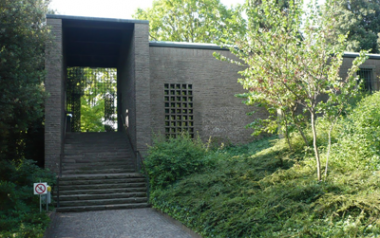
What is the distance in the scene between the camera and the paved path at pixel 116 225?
26.0ft

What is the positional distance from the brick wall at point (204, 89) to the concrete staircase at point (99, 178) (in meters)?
2.31

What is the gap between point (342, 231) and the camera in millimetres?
5234

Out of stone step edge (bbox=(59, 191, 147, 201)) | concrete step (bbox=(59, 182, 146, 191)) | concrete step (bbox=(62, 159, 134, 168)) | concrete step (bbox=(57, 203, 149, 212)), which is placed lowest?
concrete step (bbox=(57, 203, 149, 212))

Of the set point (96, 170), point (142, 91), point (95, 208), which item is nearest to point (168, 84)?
point (142, 91)

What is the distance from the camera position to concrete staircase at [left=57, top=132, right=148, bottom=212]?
1163cm

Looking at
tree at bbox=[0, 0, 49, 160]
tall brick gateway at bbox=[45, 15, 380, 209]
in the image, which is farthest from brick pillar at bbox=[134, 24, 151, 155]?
tree at bbox=[0, 0, 49, 160]

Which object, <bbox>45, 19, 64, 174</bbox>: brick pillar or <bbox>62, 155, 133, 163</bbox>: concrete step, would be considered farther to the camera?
<bbox>62, 155, 133, 163</bbox>: concrete step

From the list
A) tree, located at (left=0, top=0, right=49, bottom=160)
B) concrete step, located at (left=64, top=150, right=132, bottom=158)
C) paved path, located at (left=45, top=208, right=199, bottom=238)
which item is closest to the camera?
paved path, located at (left=45, top=208, right=199, bottom=238)

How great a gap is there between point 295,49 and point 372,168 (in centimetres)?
288

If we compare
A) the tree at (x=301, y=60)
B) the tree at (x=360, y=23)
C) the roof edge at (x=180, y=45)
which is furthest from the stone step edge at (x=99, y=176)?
the tree at (x=360, y=23)

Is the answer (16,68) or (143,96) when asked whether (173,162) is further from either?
(16,68)

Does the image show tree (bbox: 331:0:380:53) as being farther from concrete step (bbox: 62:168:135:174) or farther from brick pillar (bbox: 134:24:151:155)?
concrete step (bbox: 62:168:135:174)

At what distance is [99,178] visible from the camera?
511 inches

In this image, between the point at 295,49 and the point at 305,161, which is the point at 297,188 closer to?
the point at 305,161
